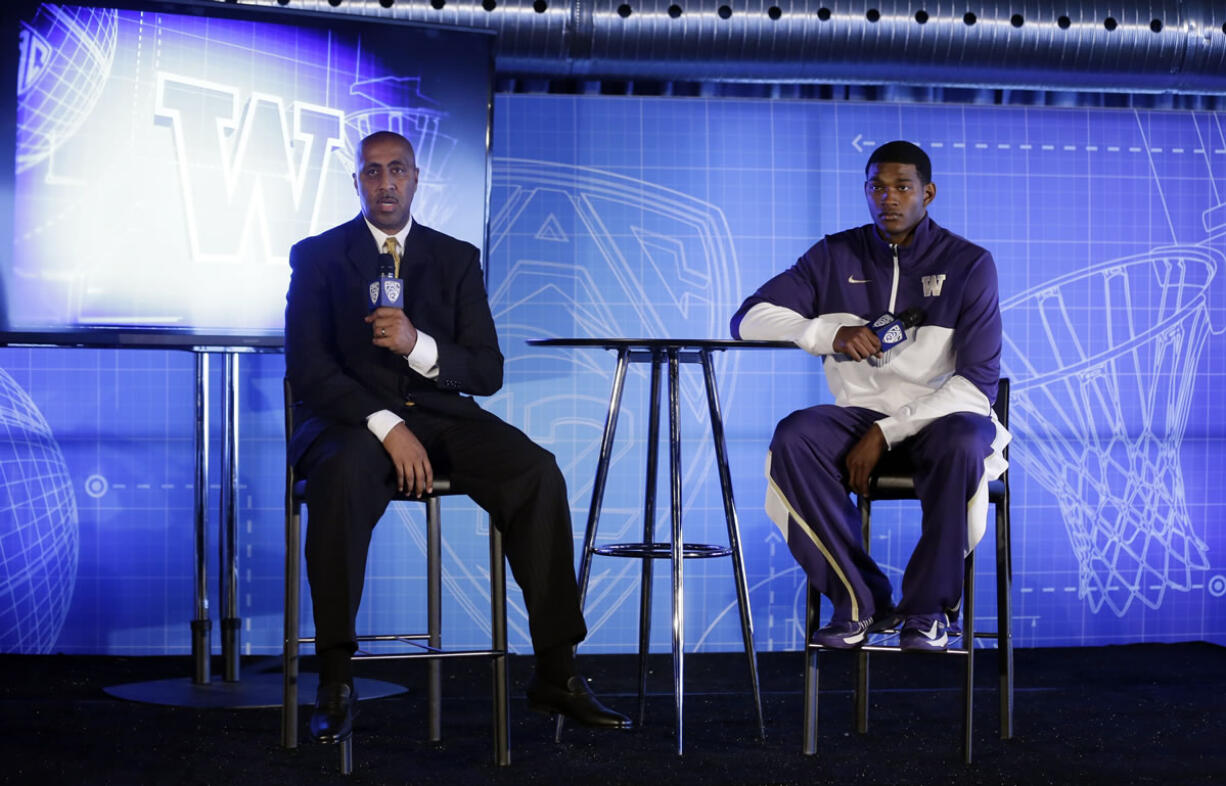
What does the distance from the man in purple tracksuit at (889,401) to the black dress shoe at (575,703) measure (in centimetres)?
54

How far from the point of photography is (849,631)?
2824 mm

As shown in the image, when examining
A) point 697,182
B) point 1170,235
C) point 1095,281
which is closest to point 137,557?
point 697,182

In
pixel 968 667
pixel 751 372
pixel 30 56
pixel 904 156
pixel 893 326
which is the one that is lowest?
pixel 968 667

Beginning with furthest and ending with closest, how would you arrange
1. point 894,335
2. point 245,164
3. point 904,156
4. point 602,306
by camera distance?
point 602,306
point 245,164
point 904,156
point 894,335

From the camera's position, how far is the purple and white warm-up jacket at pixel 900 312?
9.75 ft

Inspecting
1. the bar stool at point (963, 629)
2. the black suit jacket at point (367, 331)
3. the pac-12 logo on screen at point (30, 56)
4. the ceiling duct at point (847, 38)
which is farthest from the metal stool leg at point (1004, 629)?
the pac-12 logo on screen at point (30, 56)

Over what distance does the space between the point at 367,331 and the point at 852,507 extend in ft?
4.02

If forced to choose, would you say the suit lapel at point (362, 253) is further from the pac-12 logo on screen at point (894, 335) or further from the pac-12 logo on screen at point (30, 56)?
the pac-12 logo on screen at point (894, 335)

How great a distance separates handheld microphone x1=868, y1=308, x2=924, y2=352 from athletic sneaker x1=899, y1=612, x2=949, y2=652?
0.63 meters

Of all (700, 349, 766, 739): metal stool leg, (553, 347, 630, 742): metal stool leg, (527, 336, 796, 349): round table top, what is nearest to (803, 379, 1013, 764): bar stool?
(700, 349, 766, 739): metal stool leg

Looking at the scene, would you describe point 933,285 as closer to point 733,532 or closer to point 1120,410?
point 733,532

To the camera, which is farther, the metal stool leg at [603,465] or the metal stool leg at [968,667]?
the metal stool leg at [603,465]

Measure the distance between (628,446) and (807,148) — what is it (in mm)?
1217

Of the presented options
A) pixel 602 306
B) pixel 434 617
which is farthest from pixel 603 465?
pixel 602 306
